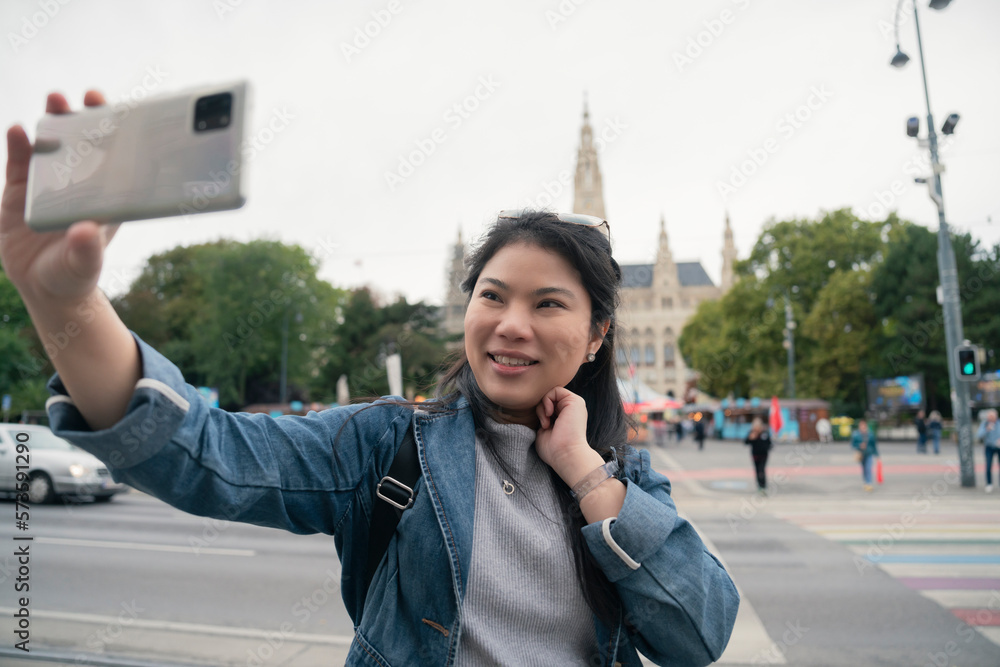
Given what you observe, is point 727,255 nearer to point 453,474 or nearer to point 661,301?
point 661,301

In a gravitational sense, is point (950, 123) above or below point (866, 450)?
above

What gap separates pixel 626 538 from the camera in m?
1.24

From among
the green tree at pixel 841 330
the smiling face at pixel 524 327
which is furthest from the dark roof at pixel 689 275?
the smiling face at pixel 524 327

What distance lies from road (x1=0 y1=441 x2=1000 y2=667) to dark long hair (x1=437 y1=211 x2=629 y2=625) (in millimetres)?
3685

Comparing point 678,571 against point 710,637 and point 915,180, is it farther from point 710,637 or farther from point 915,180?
point 915,180

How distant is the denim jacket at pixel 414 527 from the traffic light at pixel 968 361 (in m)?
13.9

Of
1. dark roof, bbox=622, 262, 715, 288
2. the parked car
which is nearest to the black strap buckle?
the parked car

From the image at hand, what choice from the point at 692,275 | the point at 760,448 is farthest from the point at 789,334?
the point at 692,275

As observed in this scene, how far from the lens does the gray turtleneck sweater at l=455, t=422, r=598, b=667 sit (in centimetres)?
121

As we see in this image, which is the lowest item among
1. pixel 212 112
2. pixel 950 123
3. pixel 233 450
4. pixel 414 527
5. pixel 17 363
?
pixel 414 527

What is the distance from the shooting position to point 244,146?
2.65 feet

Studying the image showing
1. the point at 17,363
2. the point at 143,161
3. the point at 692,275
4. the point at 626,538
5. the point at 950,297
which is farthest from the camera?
the point at 692,275

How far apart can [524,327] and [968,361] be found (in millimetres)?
14326

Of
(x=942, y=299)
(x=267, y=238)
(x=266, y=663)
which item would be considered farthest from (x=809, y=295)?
(x=266, y=663)
